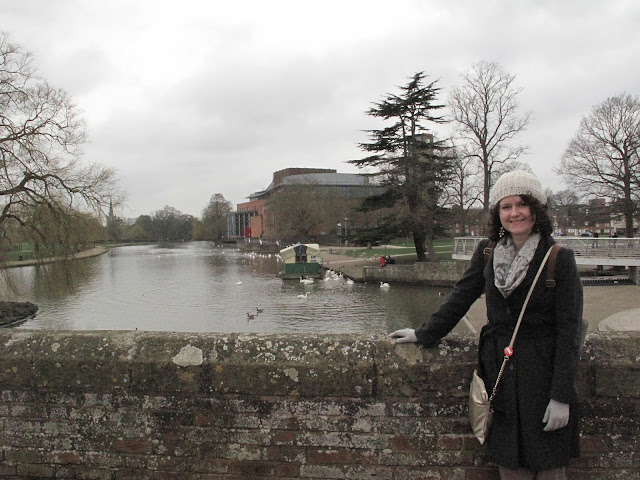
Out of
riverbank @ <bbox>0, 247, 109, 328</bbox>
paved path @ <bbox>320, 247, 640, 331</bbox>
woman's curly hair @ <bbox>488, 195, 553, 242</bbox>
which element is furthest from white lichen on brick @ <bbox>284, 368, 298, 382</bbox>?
riverbank @ <bbox>0, 247, 109, 328</bbox>

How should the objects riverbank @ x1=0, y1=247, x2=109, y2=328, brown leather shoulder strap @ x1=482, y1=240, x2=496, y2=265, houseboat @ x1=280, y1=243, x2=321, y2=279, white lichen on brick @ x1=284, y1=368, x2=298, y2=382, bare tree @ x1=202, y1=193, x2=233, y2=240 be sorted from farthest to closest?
bare tree @ x1=202, y1=193, x2=233, y2=240 < houseboat @ x1=280, y1=243, x2=321, y2=279 < riverbank @ x1=0, y1=247, x2=109, y2=328 < white lichen on brick @ x1=284, y1=368, x2=298, y2=382 < brown leather shoulder strap @ x1=482, y1=240, x2=496, y2=265

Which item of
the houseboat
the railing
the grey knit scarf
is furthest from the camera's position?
the houseboat

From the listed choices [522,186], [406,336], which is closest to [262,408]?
[406,336]

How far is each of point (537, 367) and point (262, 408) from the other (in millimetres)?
1565

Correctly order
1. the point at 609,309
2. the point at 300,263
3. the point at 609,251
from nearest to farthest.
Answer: the point at 609,309
the point at 609,251
the point at 300,263

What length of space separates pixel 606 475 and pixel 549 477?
734mm

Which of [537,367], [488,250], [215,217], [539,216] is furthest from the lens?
[215,217]

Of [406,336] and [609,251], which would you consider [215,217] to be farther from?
[406,336]

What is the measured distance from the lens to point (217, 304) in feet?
81.5

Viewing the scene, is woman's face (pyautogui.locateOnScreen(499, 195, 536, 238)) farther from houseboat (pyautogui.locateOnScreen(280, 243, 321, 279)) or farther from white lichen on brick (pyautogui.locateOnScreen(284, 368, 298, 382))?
houseboat (pyautogui.locateOnScreen(280, 243, 321, 279))

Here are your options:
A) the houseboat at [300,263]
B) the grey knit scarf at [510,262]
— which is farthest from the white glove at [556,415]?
the houseboat at [300,263]

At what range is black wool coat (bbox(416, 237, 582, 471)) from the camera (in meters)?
2.20

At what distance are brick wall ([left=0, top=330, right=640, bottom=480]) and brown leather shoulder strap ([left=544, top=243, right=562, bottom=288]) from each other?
0.76 meters

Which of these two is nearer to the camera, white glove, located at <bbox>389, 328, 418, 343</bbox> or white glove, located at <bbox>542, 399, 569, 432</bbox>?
white glove, located at <bbox>542, 399, 569, 432</bbox>
